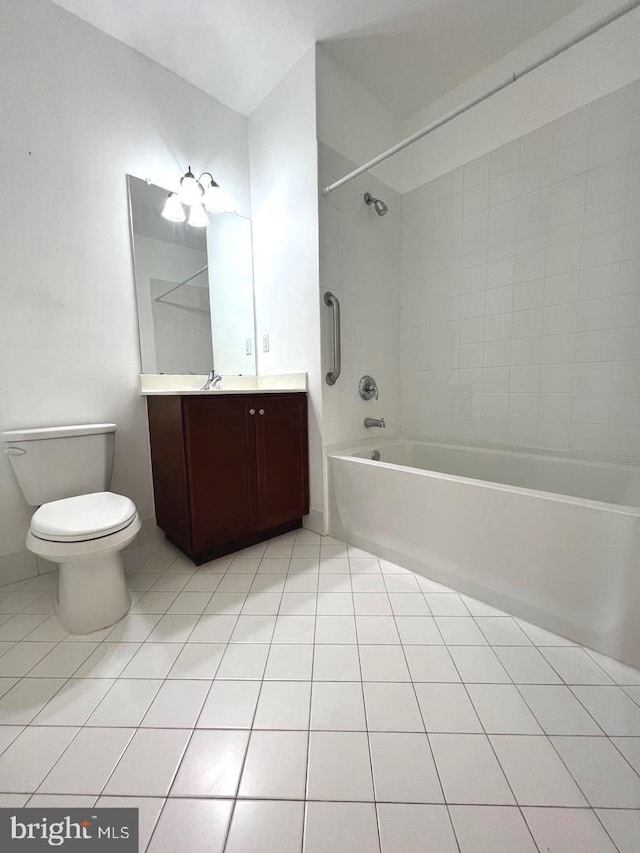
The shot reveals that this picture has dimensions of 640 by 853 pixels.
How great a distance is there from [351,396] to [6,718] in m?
1.80

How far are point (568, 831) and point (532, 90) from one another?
8.92 ft

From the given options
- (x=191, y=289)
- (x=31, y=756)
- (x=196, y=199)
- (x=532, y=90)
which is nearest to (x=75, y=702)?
(x=31, y=756)

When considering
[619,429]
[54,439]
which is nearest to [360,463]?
[619,429]

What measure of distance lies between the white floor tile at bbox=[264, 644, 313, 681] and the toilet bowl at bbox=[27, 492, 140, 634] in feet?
2.11

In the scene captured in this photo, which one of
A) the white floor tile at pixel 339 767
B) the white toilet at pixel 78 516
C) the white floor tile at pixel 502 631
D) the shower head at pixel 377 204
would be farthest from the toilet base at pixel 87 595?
the shower head at pixel 377 204

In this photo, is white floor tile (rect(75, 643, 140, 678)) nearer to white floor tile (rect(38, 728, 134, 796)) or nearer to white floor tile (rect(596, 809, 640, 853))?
white floor tile (rect(38, 728, 134, 796))

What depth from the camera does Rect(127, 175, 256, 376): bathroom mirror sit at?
1802 millimetres

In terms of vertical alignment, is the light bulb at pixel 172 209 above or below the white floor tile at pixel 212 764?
above

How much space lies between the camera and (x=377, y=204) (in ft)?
6.50

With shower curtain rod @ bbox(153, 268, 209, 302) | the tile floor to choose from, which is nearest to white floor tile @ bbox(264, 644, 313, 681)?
the tile floor

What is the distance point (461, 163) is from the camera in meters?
1.97

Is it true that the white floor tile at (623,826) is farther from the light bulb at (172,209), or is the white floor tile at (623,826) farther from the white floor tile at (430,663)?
the light bulb at (172,209)

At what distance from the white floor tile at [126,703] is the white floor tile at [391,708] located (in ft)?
2.00

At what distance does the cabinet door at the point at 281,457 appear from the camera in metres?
1.77
